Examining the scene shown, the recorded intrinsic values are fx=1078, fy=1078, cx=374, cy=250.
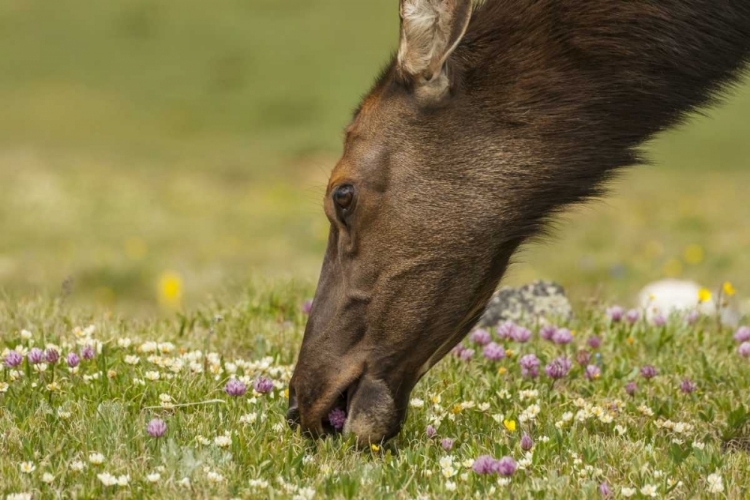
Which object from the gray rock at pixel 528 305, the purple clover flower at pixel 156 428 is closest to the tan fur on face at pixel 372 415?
the purple clover flower at pixel 156 428

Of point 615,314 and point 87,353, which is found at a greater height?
point 615,314

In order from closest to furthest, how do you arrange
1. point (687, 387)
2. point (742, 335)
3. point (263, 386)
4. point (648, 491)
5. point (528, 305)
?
1. point (648, 491)
2. point (263, 386)
3. point (687, 387)
4. point (742, 335)
5. point (528, 305)

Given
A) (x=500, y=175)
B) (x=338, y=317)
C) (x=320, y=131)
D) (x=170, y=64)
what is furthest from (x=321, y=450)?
(x=170, y=64)

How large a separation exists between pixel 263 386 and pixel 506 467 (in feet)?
4.65

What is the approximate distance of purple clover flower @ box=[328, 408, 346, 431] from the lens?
4820mm

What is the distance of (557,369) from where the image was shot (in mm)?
5512

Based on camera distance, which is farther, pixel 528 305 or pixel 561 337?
pixel 528 305

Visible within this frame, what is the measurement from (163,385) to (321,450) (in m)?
0.98

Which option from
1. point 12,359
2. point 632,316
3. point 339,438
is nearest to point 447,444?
point 339,438

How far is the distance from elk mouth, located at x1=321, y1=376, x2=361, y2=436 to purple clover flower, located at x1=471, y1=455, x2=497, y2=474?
82 centimetres

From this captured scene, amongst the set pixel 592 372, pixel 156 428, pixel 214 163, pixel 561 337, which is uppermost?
pixel 214 163

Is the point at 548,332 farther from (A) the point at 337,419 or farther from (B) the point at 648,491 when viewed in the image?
(B) the point at 648,491

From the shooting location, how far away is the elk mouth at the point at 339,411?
4824 millimetres

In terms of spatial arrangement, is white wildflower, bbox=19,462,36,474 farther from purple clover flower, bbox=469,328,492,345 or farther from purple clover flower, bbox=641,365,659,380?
purple clover flower, bbox=641,365,659,380
